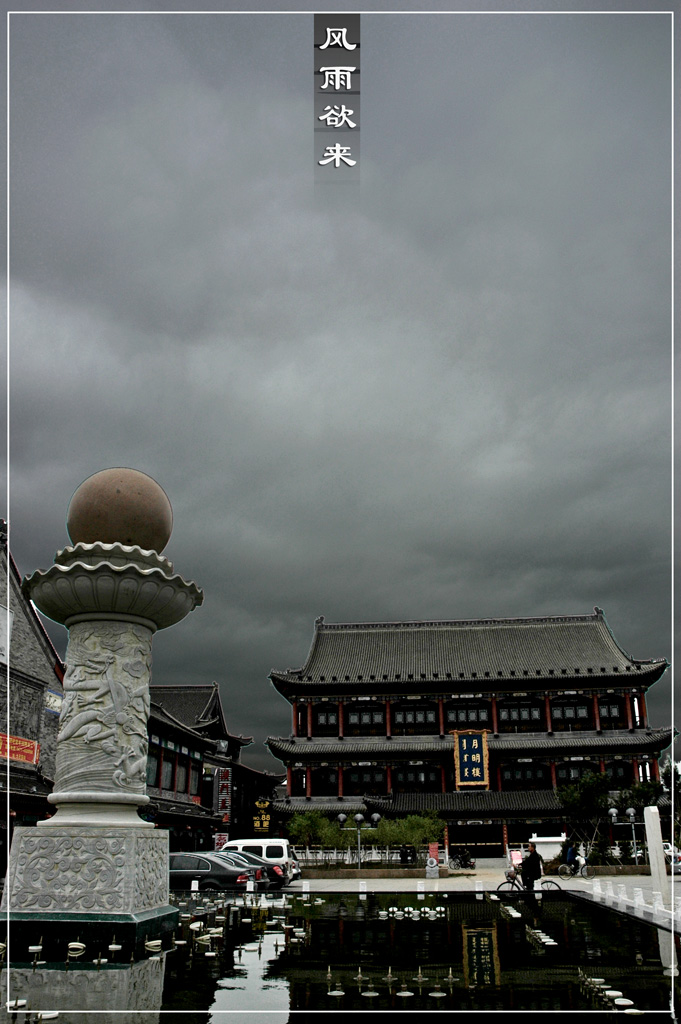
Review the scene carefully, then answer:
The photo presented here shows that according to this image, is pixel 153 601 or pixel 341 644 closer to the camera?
pixel 153 601

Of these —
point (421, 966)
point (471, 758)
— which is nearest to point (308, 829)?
point (471, 758)

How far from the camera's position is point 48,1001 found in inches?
256

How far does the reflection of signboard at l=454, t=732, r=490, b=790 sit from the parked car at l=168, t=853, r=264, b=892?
83.3 feet

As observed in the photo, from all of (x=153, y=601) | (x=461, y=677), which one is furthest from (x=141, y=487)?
(x=461, y=677)

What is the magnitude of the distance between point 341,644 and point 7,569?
31.6m

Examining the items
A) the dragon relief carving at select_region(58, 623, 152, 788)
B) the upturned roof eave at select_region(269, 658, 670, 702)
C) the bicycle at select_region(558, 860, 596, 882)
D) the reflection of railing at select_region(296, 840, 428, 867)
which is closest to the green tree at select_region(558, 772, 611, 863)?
the bicycle at select_region(558, 860, 596, 882)

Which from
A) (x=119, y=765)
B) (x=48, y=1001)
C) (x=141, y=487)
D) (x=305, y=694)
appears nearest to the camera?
(x=48, y=1001)

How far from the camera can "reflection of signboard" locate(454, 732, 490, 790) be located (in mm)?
44094

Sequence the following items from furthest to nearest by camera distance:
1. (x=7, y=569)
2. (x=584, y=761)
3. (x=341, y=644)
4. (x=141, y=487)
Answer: (x=341, y=644)
(x=584, y=761)
(x=7, y=569)
(x=141, y=487)

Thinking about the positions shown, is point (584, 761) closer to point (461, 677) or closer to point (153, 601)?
point (461, 677)

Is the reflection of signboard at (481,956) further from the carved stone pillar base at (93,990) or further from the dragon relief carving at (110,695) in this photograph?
the dragon relief carving at (110,695)

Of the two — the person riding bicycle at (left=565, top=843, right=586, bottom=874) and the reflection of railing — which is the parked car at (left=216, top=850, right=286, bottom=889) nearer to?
the person riding bicycle at (left=565, top=843, right=586, bottom=874)

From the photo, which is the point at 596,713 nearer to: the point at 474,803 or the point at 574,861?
the point at 474,803

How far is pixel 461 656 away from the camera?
50.5 meters
